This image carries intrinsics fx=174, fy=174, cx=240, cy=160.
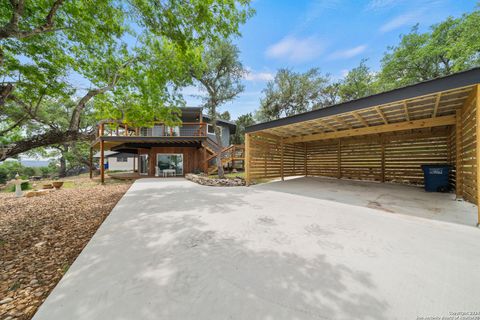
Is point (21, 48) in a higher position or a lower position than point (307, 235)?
higher

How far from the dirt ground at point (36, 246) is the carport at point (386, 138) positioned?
230 inches

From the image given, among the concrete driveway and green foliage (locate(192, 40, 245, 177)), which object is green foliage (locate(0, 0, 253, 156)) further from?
green foliage (locate(192, 40, 245, 177))

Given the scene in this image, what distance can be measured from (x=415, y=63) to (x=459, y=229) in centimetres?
1803

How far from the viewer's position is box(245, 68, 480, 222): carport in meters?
4.00

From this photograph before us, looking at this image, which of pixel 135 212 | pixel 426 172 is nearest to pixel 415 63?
pixel 426 172

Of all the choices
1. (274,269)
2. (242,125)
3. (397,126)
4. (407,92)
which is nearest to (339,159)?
(397,126)

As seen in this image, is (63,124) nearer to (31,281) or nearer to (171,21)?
(171,21)

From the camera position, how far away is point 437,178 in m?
6.02

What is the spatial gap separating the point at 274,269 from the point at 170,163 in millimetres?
13010

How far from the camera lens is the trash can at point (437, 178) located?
5.91 meters

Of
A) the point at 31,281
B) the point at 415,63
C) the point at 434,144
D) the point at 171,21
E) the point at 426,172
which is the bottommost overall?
the point at 31,281

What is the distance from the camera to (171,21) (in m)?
4.20

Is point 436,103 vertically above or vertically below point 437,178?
Answer: above

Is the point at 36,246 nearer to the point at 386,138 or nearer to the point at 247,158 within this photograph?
the point at 247,158
